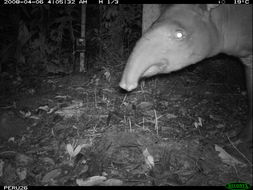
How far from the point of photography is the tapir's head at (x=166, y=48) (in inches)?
88.4

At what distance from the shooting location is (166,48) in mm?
2328

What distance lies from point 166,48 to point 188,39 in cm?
25

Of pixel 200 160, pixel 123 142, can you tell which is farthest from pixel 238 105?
pixel 123 142

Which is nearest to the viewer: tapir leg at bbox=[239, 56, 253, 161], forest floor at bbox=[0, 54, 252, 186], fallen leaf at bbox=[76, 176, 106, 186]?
fallen leaf at bbox=[76, 176, 106, 186]

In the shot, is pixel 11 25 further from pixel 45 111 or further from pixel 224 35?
pixel 224 35

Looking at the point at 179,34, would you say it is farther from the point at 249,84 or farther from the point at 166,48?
the point at 249,84

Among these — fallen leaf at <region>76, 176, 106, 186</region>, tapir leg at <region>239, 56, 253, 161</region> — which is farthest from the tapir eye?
fallen leaf at <region>76, 176, 106, 186</region>

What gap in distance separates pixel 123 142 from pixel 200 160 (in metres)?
0.86

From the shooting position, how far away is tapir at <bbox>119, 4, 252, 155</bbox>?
227 centimetres

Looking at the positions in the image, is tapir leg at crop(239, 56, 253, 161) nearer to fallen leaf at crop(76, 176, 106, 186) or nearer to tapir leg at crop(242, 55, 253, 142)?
tapir leg at crop(242, 55, 253, 142)

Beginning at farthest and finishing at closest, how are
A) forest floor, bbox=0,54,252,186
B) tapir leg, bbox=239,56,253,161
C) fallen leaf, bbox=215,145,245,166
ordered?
tapir leg, bbox=239,56,253,161 < fallen leaf, bbox=215,145,245,166 < forest floor, bbox=0,54,252,186

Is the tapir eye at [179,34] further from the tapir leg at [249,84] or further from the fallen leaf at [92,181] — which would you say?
the fallen leaf at [92,181]

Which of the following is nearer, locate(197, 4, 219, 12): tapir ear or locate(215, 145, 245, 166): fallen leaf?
locate(197, 4, 219, 12): tapir ear

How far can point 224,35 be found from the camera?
265cm
